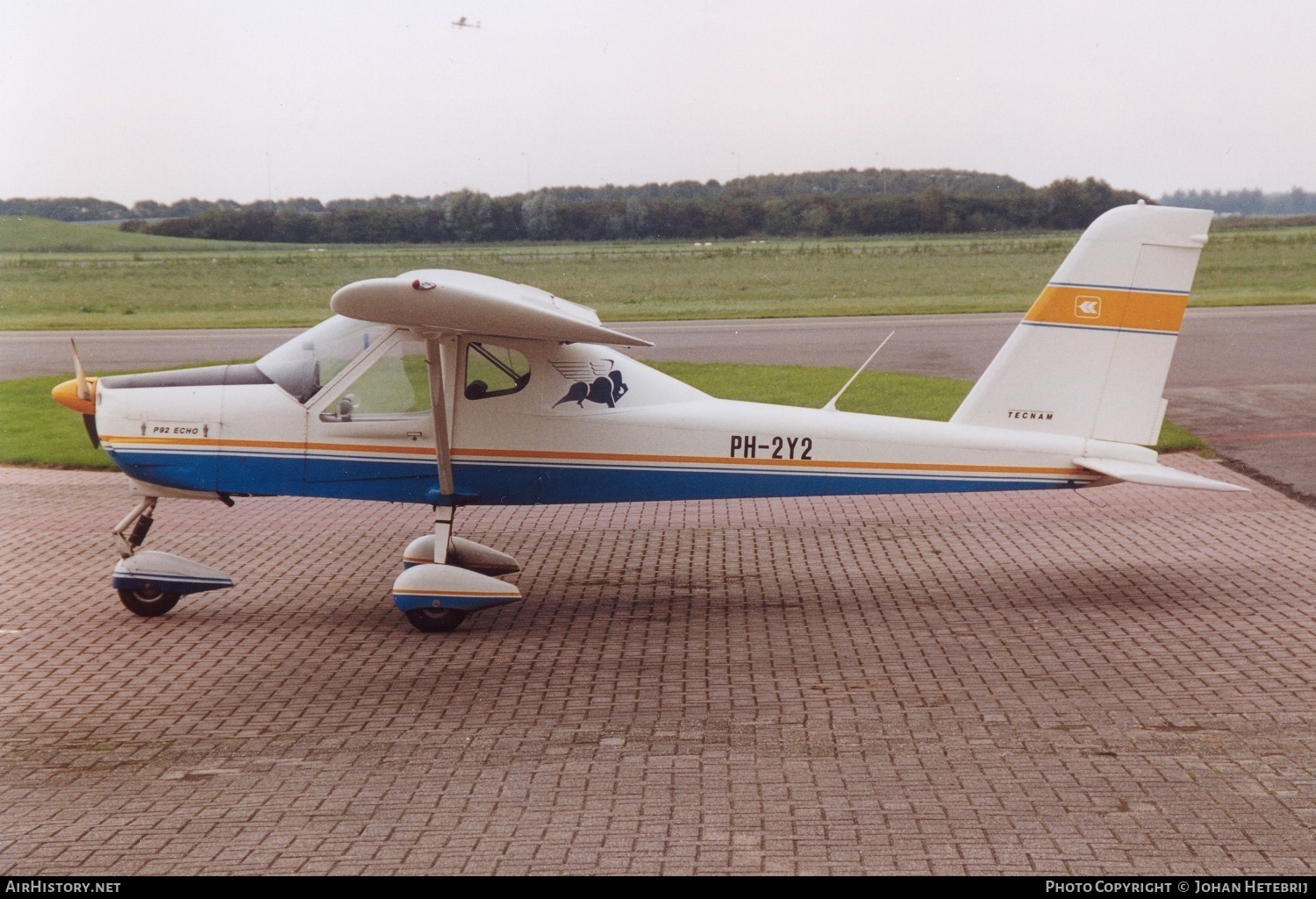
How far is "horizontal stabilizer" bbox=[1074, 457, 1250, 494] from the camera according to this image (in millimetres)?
7891

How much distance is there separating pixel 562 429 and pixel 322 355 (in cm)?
168

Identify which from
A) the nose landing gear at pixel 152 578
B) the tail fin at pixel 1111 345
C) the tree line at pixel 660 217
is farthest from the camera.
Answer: the tree line at pixel 660 217

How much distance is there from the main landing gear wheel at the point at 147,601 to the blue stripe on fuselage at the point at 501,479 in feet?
2.45

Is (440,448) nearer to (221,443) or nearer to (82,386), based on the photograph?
(221,443)

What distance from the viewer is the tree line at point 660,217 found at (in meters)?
26.0

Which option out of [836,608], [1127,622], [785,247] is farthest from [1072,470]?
[785,247]

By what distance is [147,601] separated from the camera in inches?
323

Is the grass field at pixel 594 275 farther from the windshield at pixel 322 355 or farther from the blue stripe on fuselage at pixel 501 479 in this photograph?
the blue stripe on fuselage at pixel 501 479

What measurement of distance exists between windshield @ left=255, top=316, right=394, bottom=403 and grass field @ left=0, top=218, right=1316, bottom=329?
18292 mm

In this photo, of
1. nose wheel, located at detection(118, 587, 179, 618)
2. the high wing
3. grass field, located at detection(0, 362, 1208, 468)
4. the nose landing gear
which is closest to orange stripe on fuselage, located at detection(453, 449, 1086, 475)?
the high wing

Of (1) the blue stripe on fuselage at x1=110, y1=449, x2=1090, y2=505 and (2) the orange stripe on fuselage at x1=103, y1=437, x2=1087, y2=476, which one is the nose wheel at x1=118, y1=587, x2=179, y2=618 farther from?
(2) the orange stripe on fuselage at x1=103, y1=437, x2=1087, y2=476

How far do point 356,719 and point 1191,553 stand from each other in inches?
262

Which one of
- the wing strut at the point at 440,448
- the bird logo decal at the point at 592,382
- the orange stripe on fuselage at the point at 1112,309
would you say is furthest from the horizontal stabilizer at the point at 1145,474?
the wing strut at the point at 440,448

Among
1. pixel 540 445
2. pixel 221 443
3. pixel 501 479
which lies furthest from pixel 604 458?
pixel 221 443
